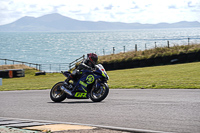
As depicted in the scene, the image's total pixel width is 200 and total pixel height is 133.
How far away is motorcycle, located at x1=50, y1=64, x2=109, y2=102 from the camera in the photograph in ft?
34.1

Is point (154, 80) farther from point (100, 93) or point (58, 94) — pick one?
point (100, 93)

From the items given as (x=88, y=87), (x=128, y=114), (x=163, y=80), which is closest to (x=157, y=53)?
(x=163, y=80)

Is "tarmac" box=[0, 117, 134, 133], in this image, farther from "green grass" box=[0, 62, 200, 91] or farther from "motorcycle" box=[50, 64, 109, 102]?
"green grass" box=[0, 62, 200, 91]

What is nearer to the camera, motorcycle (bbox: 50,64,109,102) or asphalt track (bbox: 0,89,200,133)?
asphalt track (bbox: 0,89,200,133)

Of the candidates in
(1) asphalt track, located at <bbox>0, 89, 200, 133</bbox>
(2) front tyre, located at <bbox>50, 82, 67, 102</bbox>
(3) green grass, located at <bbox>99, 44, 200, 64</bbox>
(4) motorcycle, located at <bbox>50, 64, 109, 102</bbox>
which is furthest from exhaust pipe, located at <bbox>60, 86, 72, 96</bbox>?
(3) green grass, located at <bbox>99, 44, 200, 64</bbox>

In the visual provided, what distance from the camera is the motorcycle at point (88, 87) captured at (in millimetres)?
10398

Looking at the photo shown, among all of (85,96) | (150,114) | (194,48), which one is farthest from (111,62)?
(150,114)

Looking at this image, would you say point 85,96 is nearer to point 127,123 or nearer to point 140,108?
point 140,108

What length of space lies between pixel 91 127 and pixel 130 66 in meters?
28.9

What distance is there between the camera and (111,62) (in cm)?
3675

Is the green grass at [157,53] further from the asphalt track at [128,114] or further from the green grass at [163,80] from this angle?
the asphalt track at [128,114]

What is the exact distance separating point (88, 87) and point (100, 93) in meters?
0.55

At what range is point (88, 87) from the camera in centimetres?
1082

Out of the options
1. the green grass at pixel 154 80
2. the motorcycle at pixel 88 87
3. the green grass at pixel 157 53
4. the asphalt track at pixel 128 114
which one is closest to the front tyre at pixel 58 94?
the motorcycle at pixel 88 87
